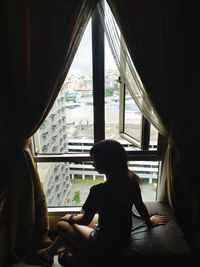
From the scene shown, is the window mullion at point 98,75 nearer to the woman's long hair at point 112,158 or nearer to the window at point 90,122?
the window at point 90,122

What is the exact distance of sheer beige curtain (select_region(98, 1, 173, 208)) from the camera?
5.16 ft

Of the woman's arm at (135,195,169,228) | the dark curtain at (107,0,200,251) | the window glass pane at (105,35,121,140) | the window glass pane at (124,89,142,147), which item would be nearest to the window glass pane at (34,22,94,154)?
the window glass pane at (105,35,121,140)

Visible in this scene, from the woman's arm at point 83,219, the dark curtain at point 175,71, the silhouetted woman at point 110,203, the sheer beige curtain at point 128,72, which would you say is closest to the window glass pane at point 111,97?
the sheer beige curtain at point 128,72

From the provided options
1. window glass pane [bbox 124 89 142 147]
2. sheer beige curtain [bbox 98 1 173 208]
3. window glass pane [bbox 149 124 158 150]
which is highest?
sheer beige curtain [bbox 98 1 173 208]

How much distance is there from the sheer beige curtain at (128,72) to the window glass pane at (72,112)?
0.64ft

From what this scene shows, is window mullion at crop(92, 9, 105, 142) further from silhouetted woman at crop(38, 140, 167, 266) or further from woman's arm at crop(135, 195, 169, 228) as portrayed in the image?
woman's arm at crop(135, 195, 169, 228)

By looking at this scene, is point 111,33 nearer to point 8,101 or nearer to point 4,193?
point 8,101

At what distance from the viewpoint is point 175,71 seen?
1.59 m

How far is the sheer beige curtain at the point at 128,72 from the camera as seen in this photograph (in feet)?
5.16

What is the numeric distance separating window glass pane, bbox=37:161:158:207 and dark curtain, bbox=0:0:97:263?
0.34m

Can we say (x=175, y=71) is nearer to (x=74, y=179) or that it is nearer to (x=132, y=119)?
(x=132, y=119)

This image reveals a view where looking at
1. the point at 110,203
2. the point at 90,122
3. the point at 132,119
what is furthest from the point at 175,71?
the point at 110,203

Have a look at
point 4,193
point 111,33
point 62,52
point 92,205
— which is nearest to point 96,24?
point 111,33

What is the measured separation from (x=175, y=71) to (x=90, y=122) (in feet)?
2.54
